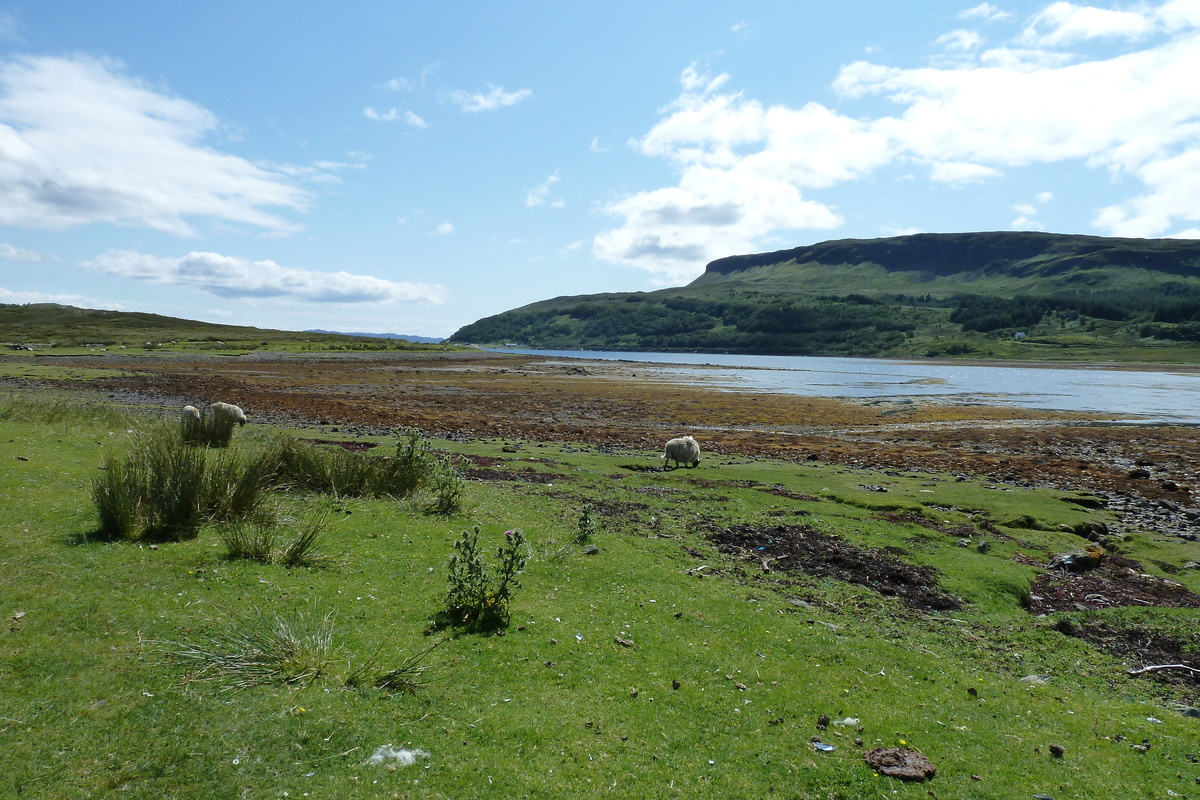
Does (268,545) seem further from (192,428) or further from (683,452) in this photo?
(683,452)

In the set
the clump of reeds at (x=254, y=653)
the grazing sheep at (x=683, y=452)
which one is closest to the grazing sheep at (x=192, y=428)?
the clump of reeds at (x=254, y=653)

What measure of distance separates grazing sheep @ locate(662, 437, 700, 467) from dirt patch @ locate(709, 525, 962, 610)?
28.3ft

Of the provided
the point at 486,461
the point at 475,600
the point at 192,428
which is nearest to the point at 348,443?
the point at 486,461

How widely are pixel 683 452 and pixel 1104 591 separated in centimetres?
1349

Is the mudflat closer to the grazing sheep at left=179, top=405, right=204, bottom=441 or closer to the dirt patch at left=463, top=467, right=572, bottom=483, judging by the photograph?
the dirt patch at left=463, top=467, right=572, bottom=483

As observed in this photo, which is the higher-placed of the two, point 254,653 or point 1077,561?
point 254,653

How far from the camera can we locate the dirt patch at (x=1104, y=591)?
11.7 metres

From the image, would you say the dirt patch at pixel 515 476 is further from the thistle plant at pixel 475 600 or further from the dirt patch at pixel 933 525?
the thistle plant at pixel 475 600

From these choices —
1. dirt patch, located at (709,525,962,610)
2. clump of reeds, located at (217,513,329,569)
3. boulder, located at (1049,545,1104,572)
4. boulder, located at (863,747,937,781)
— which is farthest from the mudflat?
boulder, located at (863,747,937,781)

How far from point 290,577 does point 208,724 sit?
3.39 metres

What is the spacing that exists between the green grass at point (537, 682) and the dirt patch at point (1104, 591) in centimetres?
64

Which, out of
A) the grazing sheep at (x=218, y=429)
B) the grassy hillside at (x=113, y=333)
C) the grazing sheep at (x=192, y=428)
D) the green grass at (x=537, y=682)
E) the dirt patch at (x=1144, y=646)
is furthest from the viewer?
the grassy hillside at (x=113, y=333)

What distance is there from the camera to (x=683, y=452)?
2386 centimetres

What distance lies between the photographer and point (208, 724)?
547cm
